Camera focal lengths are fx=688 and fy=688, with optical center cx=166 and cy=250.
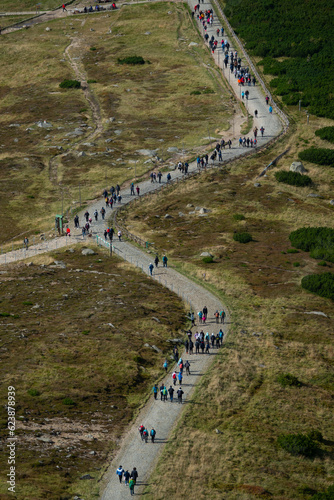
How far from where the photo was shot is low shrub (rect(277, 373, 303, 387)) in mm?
49656

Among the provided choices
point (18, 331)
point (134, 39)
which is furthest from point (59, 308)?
point (134, 39)

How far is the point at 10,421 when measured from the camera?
1656 inches

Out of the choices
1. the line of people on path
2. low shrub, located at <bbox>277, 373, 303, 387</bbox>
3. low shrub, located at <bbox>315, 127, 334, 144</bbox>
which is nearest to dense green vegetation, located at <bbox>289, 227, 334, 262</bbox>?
low shrub, located at <bbox>277, 373, 303, 387</bbox>

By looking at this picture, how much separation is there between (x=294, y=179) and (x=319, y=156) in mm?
8217

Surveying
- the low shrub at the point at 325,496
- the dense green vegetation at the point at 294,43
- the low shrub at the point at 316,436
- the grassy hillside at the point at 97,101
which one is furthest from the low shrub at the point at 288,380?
the dense green vegetation at the point at 294,43

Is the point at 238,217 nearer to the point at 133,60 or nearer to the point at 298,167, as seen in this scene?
the point at 298,167

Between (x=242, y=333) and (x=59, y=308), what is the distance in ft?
53.0

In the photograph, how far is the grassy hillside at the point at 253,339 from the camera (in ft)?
131

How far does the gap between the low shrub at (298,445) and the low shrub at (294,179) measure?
55.5 m

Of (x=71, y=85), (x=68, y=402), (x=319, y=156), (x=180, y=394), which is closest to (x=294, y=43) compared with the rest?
(x=71, y=85)

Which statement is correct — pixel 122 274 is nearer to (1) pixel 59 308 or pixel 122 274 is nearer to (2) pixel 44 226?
(1) pixel 59 308

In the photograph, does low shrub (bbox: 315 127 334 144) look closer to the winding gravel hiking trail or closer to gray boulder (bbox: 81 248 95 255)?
the winding gravel hiking trail

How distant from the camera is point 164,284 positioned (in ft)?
219

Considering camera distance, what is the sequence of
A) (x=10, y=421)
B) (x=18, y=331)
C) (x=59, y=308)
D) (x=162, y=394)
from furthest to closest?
(x=59, y=308)
(x=18, y=331)
(x=162, y=394)
(x=10, y=421)
